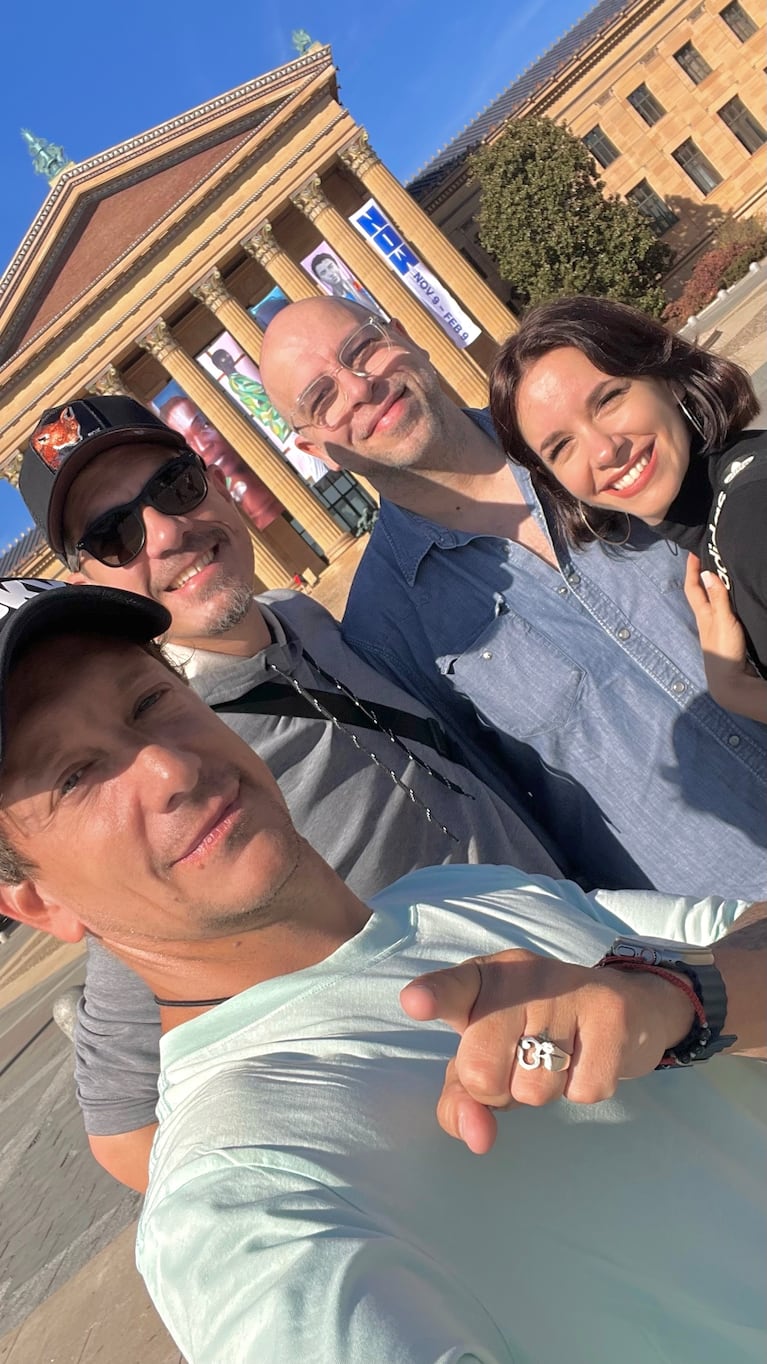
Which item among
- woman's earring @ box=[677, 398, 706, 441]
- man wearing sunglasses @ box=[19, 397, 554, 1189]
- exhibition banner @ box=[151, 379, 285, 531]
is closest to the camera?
man wearing sunglasses @ box=[19, 397, 554, 1189]

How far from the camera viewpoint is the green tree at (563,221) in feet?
113

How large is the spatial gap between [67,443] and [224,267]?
3414 cm

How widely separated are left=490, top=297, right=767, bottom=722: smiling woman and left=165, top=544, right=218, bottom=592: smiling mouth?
1209mm

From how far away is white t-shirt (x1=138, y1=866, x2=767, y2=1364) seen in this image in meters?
1.10

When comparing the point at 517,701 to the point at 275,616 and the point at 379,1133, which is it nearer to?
the point at 275,616

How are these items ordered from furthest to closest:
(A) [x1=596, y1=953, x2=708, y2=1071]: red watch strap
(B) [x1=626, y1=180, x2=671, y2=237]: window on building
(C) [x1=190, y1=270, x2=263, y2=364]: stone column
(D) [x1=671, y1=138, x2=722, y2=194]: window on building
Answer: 1. (B) [x1=626, y1=180, x2=671, y2=237]: window on building
2. (D) [x1=671, y1=138, x2=722, y2=194]: window on building
3. (C) [x1=190, y1=270, x2=263, y2=364]: stone column
4. (A) [x1=596, y1=953, x2=708, y2=1071]: red watch strap

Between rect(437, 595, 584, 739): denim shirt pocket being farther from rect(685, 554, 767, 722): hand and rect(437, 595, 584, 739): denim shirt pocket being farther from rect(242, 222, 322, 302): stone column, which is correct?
rect(242, 222, 322, 302): stone column

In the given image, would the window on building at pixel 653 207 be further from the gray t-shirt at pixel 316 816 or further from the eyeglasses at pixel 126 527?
the gray t-shirt at pixel 316 816

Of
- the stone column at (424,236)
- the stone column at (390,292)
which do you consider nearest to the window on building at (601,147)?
the stone column at (424,236)

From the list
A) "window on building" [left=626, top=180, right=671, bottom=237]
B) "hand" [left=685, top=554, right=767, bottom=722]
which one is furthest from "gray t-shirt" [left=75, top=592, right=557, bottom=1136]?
"window on building" [left=626, top=180, right=671, bottom=237]

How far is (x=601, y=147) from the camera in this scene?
41.4m

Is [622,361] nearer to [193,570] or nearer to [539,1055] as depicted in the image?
[193,570]

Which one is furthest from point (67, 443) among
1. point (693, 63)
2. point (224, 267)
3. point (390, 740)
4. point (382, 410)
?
point (693, 63)

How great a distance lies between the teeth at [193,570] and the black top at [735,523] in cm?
157
